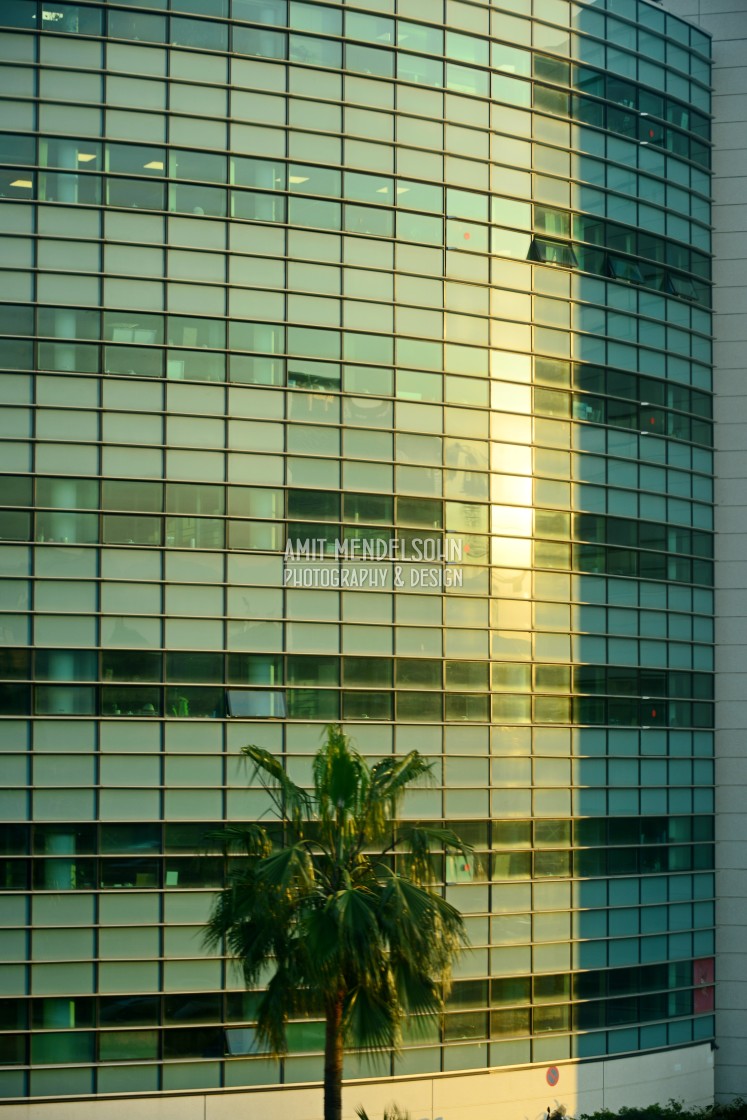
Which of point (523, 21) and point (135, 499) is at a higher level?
point (523, 21)

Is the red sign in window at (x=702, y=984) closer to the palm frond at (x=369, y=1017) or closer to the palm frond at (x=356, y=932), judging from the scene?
the palm frond at (x=369, y=1017)

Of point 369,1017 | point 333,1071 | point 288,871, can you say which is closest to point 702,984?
point 333,1071

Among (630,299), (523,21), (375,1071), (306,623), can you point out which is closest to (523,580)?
(306,623)

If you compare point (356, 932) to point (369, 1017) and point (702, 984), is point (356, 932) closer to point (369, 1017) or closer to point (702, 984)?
point (369, 1017)

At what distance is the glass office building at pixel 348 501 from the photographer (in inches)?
1193

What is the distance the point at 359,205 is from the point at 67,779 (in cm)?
1534

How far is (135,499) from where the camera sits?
101 feet

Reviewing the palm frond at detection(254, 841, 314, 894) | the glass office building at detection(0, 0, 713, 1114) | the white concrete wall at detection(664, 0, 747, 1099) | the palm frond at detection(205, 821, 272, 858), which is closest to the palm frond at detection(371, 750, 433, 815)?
the palm frond at detection(254, 841, 314, 894)

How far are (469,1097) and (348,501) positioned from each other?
48.5 feet

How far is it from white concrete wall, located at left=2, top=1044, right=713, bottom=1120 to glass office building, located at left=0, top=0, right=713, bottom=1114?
17.2 inches

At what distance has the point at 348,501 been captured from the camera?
108 feet

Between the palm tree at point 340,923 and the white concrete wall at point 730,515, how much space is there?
19119 mm

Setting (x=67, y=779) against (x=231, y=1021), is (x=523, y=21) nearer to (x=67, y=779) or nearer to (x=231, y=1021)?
(x=67, y=779)

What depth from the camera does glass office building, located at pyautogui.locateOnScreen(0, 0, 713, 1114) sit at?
99.4 feet
